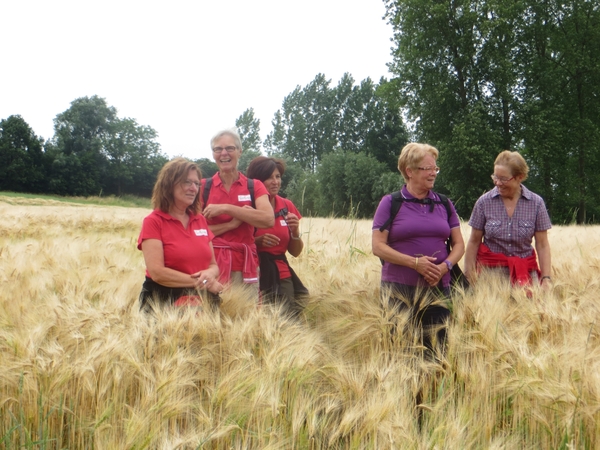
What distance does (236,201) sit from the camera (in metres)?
3.75

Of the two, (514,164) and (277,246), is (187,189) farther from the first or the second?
(514,164)

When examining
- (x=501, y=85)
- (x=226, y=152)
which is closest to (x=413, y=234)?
(x=226, y=152)

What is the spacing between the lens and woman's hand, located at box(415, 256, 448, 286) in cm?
329

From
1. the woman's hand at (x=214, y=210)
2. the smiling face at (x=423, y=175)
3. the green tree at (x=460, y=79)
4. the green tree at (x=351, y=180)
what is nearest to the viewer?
the smiling face at (x=423, y=175)

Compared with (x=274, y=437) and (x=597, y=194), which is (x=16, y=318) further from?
(x=597, y=194)

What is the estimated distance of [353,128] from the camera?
57.4 meters

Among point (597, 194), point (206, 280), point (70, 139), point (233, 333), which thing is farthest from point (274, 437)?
point (70, 139)

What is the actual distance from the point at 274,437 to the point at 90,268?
111 inches

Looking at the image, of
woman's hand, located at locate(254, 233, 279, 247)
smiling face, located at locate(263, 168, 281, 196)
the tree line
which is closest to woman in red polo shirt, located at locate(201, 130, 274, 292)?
woman's hand, located at locate(254, 233, 279, 247)

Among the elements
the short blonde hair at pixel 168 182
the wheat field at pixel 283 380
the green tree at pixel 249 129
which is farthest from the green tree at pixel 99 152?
the wheat field at pixel 283 380

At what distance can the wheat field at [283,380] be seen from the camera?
6.09 ft

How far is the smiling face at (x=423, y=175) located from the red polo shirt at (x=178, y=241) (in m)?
1.34

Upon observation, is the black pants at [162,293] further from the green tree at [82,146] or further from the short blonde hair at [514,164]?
the green tree at [82,146]

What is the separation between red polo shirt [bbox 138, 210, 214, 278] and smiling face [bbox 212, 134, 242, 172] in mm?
565
